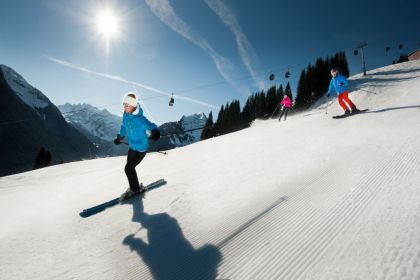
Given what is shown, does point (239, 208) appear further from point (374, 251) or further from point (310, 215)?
point (374, 251)

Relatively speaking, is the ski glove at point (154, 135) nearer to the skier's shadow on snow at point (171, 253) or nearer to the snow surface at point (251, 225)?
the snow surface at point (251, 225)

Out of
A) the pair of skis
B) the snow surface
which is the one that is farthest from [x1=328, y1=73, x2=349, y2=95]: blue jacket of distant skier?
the pair of skis

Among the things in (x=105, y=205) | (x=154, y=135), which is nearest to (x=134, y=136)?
(x=154, y=135)

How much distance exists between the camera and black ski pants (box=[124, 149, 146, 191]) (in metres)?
5.36

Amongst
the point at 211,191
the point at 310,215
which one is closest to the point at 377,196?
the point at 310,215

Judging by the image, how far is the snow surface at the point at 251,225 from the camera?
7.83 ft

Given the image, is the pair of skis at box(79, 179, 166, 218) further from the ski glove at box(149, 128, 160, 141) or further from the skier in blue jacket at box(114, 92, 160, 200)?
the ski glove at box(149, 128, 160, 141)

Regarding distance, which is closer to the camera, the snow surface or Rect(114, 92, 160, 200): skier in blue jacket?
the snow surface

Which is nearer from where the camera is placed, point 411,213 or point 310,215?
point 411,213

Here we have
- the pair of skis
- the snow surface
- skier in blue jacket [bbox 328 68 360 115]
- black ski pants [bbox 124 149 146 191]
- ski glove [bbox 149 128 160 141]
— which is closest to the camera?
the snow surface

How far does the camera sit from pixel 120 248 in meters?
3.15

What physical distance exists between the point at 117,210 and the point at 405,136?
5956mm

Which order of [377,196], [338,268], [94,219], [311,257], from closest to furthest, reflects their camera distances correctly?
[338,268] → [311,257] → [377,196] → [94,219]

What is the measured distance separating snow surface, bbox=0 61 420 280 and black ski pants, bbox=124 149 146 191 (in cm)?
44
